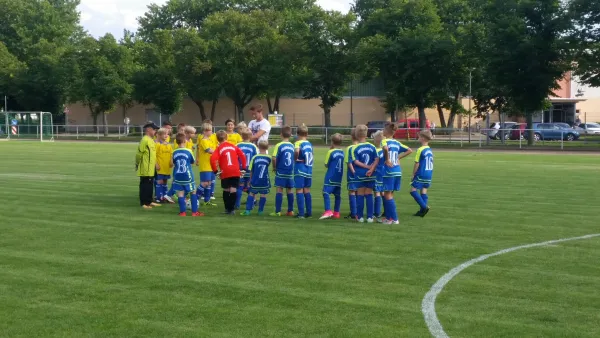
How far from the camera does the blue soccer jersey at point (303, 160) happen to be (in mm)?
12547

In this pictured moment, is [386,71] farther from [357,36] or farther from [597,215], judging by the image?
[597,215]

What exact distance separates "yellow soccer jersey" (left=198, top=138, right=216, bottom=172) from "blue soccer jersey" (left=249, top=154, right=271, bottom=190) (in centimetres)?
126

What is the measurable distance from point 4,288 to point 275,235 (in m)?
4.14

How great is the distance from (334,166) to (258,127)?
2.98 metres

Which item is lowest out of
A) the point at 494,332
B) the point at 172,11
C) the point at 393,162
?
the point at 494,332

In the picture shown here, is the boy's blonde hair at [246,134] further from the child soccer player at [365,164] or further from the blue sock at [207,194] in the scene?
the child soccer player at [365,164]

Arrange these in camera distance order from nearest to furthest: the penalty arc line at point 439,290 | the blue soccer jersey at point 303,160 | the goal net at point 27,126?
the penalty arc line at point 439,290 → the blue soccer jersey at point 303,160 → the goal net at point 27,126

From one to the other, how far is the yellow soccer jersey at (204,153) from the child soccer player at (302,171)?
2.06 metres

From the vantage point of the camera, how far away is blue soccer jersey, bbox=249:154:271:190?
42.4 feet

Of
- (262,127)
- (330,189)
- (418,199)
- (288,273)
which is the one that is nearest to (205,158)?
(262,127)

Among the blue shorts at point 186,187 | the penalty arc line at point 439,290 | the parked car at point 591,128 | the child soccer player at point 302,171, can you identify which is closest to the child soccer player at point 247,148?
the blue shorts at point 186,187

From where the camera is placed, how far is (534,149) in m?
40.2

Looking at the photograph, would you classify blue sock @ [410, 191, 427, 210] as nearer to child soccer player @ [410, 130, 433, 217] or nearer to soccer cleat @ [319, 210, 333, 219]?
child soccer player @ [410, 130, 433, 217]

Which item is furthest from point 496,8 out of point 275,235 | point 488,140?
point 275,235
